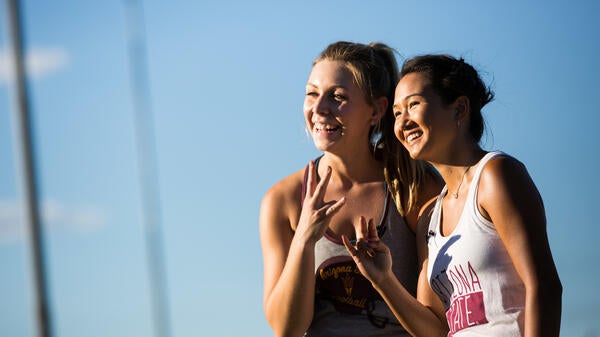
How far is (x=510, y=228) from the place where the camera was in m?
4.19

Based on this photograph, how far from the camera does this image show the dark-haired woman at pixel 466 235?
4172mm

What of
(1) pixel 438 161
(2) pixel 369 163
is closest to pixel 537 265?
(1) pixel 438 161

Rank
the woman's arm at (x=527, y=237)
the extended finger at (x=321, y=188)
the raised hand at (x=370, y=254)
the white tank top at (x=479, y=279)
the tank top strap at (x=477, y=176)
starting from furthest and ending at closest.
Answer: the extended finger at (x=321, y=188) < the raised hand at (x=370, y=254) < the tank top strap at (x=477, y=176) < the white tank top at (x=479, y=279) < the woman's arm at (x=527, y=237)

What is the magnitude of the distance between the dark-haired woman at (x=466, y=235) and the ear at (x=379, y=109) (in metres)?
0.62

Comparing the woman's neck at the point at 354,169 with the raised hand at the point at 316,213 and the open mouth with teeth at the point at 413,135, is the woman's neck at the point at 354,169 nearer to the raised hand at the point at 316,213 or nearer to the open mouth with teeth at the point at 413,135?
the raised hand at the point at 316,213

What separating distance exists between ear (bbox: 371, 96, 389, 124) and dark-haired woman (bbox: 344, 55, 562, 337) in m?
0.62

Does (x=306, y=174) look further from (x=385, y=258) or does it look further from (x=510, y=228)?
(x=510, y=228)

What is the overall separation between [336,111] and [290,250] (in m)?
0.80

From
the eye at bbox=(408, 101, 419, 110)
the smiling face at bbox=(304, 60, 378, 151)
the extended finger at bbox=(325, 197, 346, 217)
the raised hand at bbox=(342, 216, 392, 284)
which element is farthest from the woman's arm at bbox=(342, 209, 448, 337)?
the smiling face at bbox=(304, 60, 378, 151)

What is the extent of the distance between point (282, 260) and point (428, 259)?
919 mm

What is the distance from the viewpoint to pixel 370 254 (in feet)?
15.9

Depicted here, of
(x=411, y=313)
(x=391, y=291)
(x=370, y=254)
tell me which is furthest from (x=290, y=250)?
(x=411, y=313)

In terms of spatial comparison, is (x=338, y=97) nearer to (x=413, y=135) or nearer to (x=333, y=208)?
(x=333, y=208)

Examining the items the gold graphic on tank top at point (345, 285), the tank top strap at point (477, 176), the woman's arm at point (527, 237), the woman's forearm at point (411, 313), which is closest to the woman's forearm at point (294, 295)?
the gold graphic on tank top at point (345, 285)
